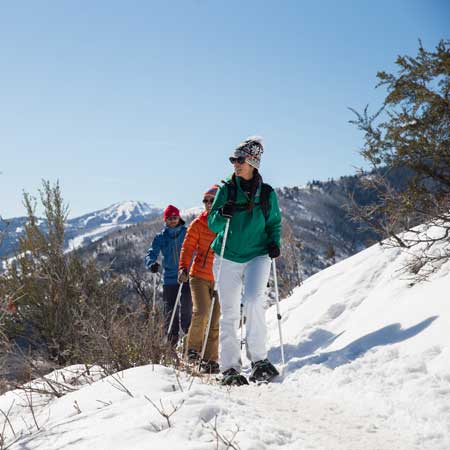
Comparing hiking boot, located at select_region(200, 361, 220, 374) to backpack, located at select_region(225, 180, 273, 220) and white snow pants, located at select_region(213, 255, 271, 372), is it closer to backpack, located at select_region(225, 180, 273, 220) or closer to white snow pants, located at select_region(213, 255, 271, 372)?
white snow pants, located at select_region(213, 255, 271, 372)

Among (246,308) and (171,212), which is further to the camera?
(171,212)

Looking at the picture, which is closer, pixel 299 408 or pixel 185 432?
pixel 185 432

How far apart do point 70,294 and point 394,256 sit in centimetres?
901

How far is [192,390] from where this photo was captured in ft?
8.85

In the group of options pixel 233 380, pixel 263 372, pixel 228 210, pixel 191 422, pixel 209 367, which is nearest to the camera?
pixel 191 422

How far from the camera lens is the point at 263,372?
409 cm

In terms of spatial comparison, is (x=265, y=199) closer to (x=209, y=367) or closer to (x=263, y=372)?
(x=263, y=372)

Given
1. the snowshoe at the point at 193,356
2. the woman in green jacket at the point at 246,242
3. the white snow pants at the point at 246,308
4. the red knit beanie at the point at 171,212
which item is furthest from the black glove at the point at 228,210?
the red knit beanie at the point at 171,212

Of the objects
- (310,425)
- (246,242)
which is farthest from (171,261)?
(310,425)

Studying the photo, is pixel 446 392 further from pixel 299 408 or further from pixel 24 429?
pixel 24 429

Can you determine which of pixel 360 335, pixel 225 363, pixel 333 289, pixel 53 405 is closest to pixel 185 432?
pixel 53 405

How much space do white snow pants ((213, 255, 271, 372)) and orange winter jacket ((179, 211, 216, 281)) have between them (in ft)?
3.38

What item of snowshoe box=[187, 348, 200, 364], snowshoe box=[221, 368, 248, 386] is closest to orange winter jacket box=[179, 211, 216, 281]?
snowshoe box=[187, 348, 200, 364]

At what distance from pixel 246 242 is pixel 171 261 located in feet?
9.25
